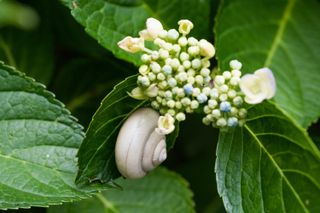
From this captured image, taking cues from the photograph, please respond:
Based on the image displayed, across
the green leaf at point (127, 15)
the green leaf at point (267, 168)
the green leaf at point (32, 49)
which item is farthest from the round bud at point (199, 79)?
the green leaf at point (32, 49)

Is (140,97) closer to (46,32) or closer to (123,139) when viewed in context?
(123,139)

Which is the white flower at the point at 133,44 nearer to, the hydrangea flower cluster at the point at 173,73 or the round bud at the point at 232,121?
the hydrangea flower cluster at the point at 173,73

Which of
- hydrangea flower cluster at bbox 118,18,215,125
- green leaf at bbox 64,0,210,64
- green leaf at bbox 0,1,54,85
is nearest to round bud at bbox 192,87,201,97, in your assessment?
hydrangea flower cluster at bbox 118,18,215,125

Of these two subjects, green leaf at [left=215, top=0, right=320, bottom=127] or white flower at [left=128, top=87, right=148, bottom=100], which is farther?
green leaf at [left=215, top=0, right=320, bottom=127]

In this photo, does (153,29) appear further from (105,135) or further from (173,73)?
(105,135)

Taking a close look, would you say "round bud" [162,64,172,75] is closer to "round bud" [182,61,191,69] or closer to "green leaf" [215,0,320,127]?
"round bud" [182,61,191,69]

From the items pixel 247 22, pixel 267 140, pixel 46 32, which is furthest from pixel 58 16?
pixel 267 140

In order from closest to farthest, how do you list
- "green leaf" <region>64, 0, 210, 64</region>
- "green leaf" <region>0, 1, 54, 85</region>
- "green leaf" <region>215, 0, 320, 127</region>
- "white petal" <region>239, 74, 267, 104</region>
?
"white petal" <region>239, 74, 267, 104</region>
"green leaf" <region>64, 0, 210, 64</region>
"green leaf" <region>215, 0, 320, 127</region>
"green leaf" <region>0, 1, 54, 85</region>

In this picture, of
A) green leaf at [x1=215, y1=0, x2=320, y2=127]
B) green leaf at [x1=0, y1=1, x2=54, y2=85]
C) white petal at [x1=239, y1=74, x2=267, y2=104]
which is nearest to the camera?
white petal at [x1=239, y1=74, x2=267, y2=104]
